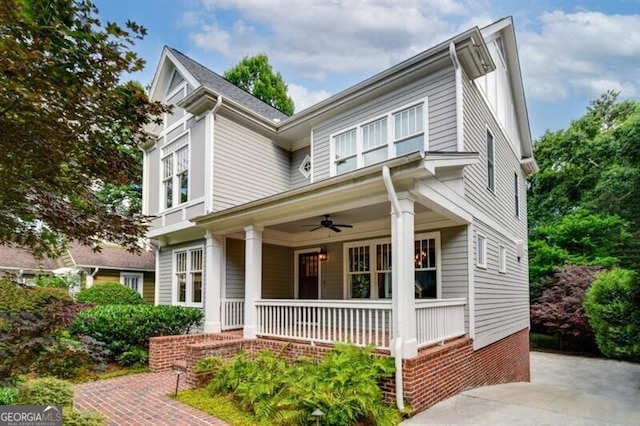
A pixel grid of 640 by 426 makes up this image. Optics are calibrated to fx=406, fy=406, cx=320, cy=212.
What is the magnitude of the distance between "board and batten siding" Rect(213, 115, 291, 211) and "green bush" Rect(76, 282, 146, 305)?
17.7 ft

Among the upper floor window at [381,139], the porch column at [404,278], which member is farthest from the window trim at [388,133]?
the porch column at [404,278]

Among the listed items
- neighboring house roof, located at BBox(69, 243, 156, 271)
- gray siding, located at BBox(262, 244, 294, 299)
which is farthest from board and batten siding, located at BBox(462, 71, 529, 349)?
neighboring house roof, located at BBox(69, 243, 156, 271)

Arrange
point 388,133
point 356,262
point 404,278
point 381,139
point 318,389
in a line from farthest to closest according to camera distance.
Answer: point 356,262
point 381,139
point 388,133
point 404,278
point 318,389

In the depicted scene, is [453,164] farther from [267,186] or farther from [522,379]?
[522,379]

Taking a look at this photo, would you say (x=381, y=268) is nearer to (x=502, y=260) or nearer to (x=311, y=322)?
(x=311, y=322)

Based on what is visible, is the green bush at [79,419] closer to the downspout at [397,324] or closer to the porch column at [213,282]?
the downspout at [397,324]

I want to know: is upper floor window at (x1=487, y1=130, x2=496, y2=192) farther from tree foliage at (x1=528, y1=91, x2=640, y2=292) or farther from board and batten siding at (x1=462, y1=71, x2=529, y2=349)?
tree foliage at (x1=528, y1=91, x2=640, y2=292)

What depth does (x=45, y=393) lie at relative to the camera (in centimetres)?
493

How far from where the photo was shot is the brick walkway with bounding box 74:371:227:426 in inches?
227

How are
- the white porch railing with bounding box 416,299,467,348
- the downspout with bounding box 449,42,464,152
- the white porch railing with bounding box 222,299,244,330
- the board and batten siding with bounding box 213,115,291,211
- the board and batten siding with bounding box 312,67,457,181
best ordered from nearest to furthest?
the white porch railing with bounding box 416,299,467,348 < the downspout with bounding box 449,42,464,152 < the board and batten siding with bounding box 312,67,457,181 < the white porch railing with bounding box 222,299,244,330 < the board and batten siding with bounding box 213,115,291,211

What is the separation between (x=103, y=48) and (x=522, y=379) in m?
13.4

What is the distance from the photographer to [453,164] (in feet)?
21.5

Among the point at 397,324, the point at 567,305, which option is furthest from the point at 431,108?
the point at 567,305

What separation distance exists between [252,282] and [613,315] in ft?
40.8
